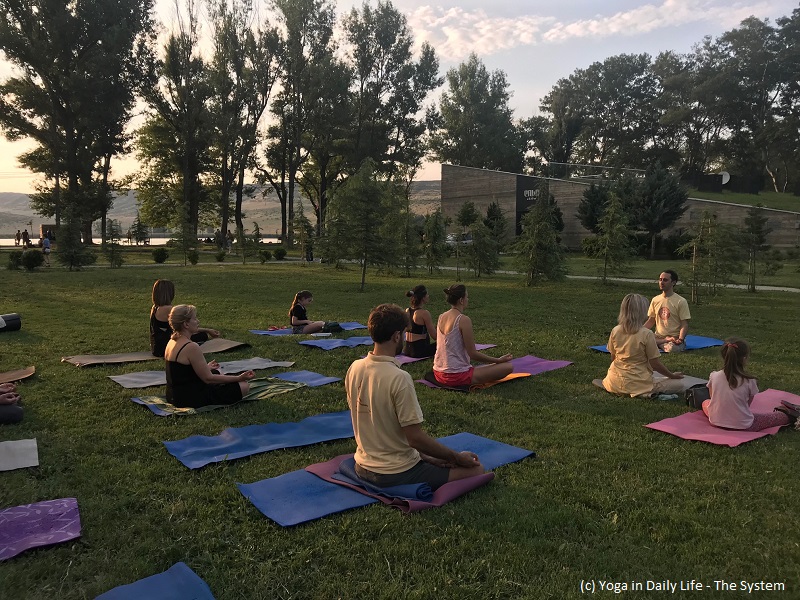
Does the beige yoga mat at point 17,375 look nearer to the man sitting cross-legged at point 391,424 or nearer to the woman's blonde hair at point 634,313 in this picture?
the man sitting cross-legged at point 391,424

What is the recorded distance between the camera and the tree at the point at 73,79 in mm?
A: 32594

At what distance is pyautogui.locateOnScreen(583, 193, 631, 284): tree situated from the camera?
59.0 ft

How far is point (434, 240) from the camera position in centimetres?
2356

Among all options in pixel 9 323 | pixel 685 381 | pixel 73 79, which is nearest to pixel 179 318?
pixel 685 381

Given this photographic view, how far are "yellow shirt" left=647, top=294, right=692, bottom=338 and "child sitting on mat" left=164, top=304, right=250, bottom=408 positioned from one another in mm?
7126

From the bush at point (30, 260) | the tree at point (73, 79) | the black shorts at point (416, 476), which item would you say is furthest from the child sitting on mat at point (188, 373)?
the tree at point (73, 79)

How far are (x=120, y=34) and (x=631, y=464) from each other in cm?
4082

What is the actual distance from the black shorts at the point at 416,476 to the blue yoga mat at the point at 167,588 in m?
1.39

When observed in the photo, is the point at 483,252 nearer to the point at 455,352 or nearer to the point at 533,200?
the point at 455,352

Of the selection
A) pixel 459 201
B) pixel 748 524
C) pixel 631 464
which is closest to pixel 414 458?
pixel 631 464

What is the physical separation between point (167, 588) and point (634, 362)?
5.59 metres

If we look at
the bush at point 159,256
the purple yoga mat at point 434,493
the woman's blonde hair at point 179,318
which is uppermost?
the bush at point 159,256

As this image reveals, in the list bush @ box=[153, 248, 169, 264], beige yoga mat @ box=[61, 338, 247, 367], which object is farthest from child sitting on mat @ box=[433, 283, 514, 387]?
bush @ box=[153, 248, 169, 264]

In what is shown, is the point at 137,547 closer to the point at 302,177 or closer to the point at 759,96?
the point at 302,177
